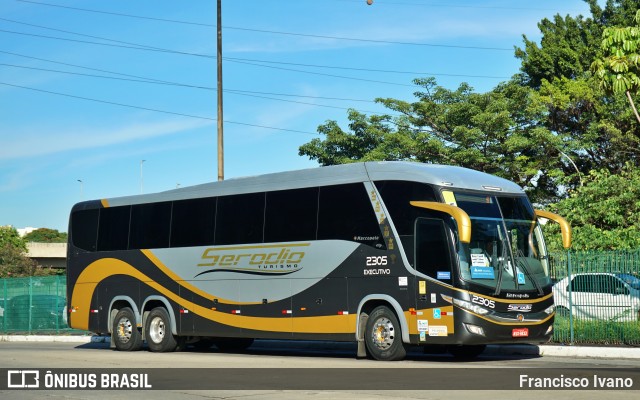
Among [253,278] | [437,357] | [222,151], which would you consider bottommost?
[437,357]

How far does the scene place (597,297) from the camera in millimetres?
20844

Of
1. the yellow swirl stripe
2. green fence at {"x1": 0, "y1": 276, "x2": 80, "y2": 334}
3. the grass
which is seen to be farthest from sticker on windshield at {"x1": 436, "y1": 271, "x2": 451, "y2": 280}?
green fence at {"x1": 0, "y1": 276, "x2": 80, "y2": 334}

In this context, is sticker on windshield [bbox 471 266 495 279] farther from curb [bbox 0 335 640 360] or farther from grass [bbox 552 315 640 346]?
grass [bbox 552 315 640 346]

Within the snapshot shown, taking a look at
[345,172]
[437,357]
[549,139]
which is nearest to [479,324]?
[437,357]

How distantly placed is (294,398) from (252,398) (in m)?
0.54

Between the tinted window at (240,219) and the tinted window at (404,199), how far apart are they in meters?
3.77

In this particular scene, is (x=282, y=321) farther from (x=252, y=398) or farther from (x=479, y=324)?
(x=252, y=398)

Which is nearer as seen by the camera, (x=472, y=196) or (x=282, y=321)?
(x=472, y=196)

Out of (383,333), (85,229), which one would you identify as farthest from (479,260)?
(85,229)

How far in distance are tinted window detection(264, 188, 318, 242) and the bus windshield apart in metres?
3.48

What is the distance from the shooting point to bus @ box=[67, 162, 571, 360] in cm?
1775

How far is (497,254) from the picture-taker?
17922 millimetres

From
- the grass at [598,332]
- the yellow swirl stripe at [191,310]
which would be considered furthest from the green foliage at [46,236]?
the grass at [598,332]

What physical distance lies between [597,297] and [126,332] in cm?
1178
